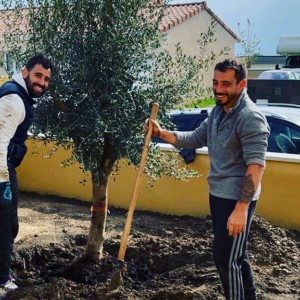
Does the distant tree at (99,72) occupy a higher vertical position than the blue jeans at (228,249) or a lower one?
higher

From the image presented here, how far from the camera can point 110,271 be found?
5.13 metres

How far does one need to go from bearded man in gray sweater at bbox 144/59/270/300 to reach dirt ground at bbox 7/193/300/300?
32.9 inches

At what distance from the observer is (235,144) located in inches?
146

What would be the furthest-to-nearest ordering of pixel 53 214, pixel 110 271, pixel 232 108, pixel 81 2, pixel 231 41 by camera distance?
pixel 231 41 < pixel 53 214 < pixel 110 271 < pixel 81 2 < pixel 232 108

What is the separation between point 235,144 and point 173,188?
11.4ft

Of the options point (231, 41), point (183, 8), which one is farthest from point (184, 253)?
point (231, 41)

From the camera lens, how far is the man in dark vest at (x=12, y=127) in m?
4.23

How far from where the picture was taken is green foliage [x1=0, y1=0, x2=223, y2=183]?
4426mm

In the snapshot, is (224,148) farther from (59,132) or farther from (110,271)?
(110,271)

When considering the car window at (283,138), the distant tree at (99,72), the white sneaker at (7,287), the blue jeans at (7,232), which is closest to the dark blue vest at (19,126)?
the blue jeans at (7,232)

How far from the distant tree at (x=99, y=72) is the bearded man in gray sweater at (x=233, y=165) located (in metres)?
0.93

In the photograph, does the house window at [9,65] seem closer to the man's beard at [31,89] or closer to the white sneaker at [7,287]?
the man's beard at [31,89]

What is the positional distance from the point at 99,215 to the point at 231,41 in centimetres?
2635

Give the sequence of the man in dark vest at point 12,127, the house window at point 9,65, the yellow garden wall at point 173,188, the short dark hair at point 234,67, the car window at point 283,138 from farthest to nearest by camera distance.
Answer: the car window at point 283,138
the yellow garden wall at point 173,188
the house window at point 9,65
the man in dark vest at point 12,127
the short dark hair at point 234,67
